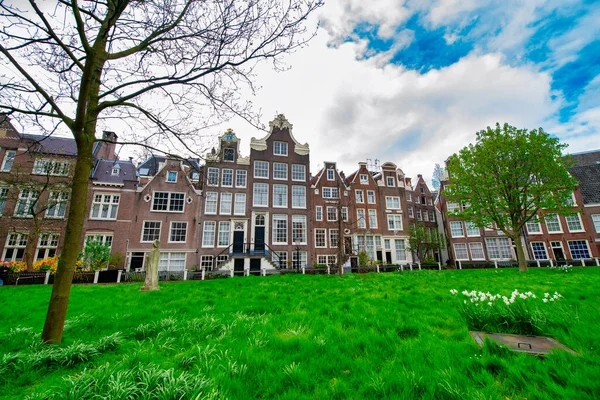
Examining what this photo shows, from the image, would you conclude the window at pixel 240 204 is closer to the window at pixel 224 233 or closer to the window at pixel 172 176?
the window at pixel 224 233

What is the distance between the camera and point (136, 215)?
29.1 metres

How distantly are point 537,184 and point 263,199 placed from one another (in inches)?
1100

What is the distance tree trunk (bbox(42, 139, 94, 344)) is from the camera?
482cm

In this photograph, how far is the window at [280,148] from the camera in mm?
34406

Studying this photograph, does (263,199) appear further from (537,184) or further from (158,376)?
(158,376)

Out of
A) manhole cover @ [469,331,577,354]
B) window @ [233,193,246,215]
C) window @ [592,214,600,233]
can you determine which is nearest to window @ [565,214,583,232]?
window @ [592,214,600,233]

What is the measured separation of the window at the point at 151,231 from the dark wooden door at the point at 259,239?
11.2 metres

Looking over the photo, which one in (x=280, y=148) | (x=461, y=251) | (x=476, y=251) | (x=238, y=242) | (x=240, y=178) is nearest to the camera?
(x=238, y=242)

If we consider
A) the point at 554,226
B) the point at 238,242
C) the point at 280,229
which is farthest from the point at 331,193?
the point at 554,226

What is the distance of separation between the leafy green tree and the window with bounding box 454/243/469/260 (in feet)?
54.3

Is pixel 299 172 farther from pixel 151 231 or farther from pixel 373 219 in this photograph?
pixel 151 231

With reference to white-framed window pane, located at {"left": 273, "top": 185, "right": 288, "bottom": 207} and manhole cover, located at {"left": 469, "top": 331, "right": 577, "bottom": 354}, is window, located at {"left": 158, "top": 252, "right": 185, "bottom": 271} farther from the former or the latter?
manhole cover, located at {"left": 469, "top": 331, "right": 577, "bottom": 354}

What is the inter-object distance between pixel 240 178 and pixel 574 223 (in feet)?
154

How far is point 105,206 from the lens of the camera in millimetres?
29109
